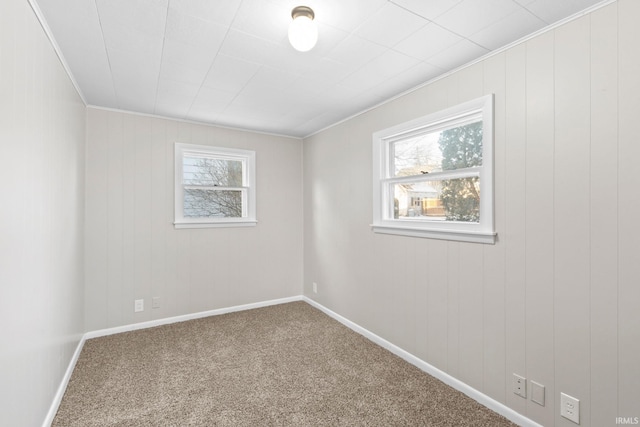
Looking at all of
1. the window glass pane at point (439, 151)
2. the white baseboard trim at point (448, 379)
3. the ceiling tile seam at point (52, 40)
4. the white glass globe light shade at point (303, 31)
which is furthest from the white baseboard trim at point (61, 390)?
the window glass pane at point (439, 151)

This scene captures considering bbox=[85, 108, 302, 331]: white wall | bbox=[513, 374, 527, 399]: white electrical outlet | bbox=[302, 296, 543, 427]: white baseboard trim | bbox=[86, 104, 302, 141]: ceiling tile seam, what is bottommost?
bbox=[302, 296, 543, 427]: white baseboard trim


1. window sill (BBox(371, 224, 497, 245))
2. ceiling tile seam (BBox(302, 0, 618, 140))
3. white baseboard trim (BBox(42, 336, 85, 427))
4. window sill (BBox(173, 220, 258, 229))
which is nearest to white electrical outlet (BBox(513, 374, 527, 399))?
window sill (BBox(371, 224, 497, 245))

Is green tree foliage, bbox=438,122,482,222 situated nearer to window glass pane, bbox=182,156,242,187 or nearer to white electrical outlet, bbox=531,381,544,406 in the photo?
white electrical outlet, bbox=531,381,544,406

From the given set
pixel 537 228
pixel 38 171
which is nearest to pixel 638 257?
pixel 537 228

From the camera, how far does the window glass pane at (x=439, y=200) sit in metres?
2.22

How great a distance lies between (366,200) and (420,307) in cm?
117

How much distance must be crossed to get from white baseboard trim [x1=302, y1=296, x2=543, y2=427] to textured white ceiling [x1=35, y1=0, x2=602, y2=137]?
231cm

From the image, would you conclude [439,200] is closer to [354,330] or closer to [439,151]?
[439,151]

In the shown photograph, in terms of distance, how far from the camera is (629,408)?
145 centimetres

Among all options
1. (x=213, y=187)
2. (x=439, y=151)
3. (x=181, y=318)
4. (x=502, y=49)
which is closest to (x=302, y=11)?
(x=502, y=49)

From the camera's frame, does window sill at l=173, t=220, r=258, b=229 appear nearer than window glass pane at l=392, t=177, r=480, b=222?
No

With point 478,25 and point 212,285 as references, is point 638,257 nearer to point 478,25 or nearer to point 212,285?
point 478,25

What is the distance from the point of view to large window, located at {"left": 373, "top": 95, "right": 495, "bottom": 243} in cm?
206

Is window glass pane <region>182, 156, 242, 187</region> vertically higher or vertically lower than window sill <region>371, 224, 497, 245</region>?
higher
